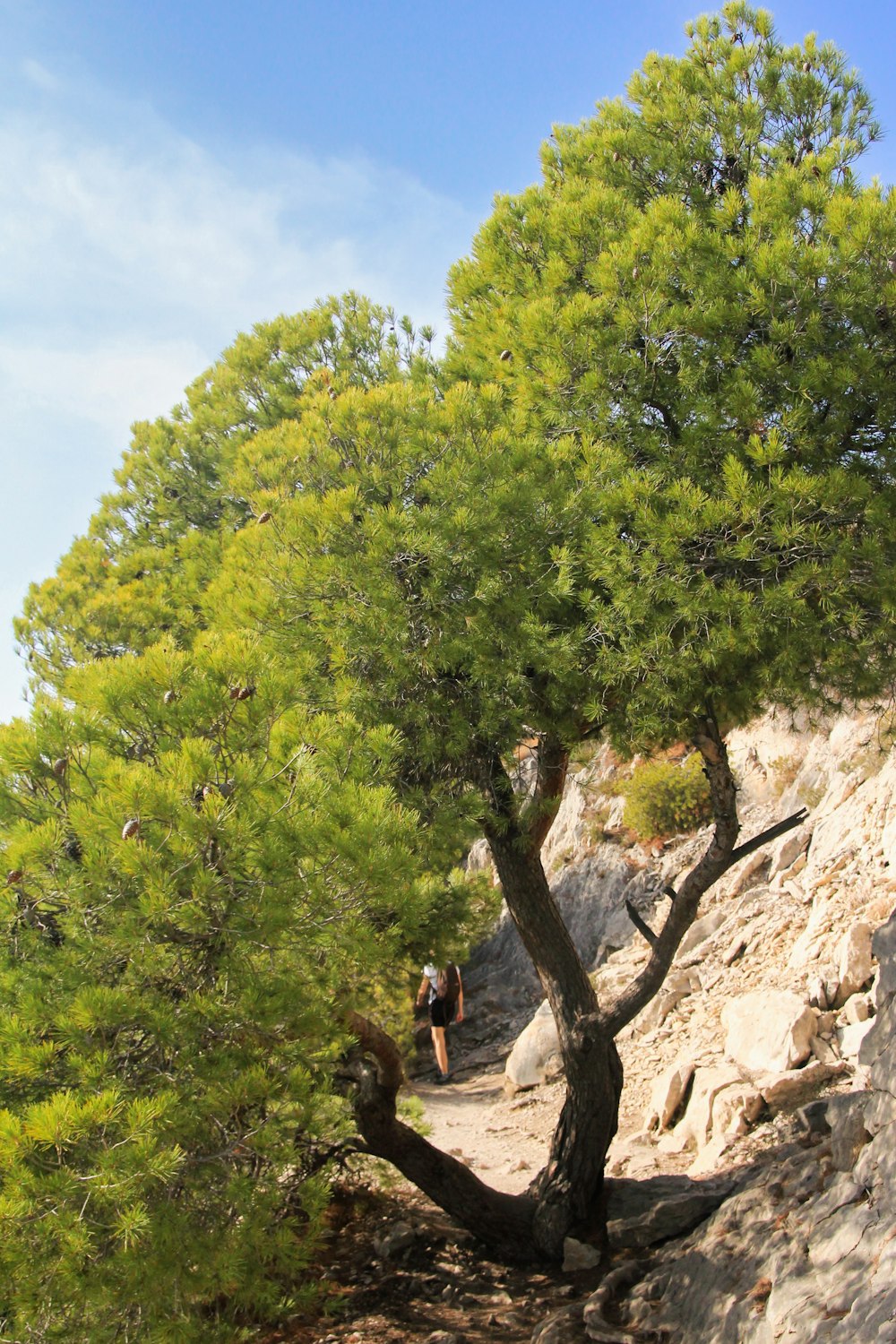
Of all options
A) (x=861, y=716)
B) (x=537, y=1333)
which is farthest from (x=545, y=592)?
(x=861, y=716)

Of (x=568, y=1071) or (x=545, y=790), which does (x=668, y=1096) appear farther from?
(x=545, y=790)

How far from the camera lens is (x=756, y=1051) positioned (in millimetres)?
8445

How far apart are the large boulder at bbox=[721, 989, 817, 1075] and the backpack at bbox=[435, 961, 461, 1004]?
4.21 meters

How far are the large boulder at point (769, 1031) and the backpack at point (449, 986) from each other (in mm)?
4209

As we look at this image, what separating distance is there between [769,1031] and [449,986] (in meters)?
5.51

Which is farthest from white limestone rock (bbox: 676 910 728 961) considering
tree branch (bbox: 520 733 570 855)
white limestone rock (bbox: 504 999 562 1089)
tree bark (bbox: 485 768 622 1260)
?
tree branch (bbox: 520 733 570 855)

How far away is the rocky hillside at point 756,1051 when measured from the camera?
14.7 ft

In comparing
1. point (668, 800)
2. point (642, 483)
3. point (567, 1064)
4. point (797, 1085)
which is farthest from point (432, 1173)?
point (668, 800)

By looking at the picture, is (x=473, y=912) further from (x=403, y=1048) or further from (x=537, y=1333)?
(x=403, y=1048)

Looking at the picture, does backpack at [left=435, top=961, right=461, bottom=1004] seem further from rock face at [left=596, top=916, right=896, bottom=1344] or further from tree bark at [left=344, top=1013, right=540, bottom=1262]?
rock face at [left=596, top=916, right=896, bottom=1344]

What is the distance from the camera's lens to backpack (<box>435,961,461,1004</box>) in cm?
1236

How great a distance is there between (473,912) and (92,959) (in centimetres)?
356

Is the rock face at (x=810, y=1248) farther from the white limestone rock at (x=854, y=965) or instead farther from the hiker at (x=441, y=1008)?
the hiker at (x=441, y=1008)

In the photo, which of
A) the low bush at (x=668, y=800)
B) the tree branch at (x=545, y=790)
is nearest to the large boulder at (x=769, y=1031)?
the tree branch at (x=545, y=790)
